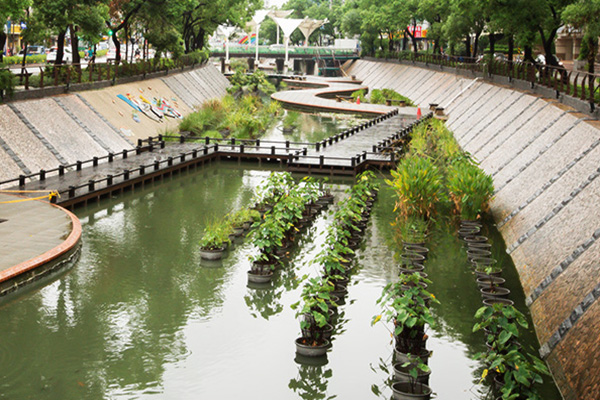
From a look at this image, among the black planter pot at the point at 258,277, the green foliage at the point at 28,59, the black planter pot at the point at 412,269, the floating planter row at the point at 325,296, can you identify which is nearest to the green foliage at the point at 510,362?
the floating planter row at the point at 325,296

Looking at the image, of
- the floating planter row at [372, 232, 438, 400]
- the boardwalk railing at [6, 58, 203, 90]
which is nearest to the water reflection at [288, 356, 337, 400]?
the floating planter row at [372, 232, 438, 400]

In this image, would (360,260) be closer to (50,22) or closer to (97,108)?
(97,108)

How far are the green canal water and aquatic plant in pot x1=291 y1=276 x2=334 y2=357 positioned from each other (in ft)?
1.08

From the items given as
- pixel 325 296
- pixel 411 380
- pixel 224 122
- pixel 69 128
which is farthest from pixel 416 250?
pixel 224 122

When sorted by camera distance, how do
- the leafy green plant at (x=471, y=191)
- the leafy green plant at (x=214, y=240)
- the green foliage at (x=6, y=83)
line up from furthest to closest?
the green foliage at (x=6, y=83)
the leafy green plant at (x=471, y=191)
the leafy green plant at (x=214, y=240)

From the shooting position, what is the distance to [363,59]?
377 feet

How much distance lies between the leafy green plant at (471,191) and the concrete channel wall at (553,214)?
2.31 ft

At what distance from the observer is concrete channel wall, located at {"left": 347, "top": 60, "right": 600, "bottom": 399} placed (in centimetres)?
1376

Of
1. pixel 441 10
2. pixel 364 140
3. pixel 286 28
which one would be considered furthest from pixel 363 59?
pixel 364 140

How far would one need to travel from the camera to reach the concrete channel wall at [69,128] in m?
30.4

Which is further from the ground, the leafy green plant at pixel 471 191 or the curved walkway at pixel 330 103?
the curved walkway at pixel 330 103

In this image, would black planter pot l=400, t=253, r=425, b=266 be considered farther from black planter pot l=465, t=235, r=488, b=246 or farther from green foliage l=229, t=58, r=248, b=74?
green foliage l=229, t=58, r=248, b=74

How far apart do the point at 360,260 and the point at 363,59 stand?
313ft

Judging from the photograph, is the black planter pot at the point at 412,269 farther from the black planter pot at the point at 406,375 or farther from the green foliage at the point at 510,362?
the black planter pot at the point at 406,375
